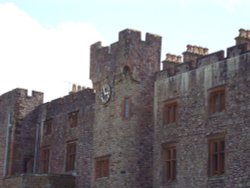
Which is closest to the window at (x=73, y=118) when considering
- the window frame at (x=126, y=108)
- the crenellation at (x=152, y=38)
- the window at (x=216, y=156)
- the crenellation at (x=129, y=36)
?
the window frame at (x=126, y=108)

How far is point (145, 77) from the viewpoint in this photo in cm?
3466

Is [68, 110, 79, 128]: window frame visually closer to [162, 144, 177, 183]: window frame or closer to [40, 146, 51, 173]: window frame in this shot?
[40, 146, 51, 173]: window frame

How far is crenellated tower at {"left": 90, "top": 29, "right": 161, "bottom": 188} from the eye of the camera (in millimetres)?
33688

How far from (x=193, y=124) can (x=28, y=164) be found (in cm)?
1487

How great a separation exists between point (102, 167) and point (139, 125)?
3.01m

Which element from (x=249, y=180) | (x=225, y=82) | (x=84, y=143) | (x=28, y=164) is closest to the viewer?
(x=249, y=180)

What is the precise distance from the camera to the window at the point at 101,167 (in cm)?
3480

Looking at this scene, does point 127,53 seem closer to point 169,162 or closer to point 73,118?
point 169,162

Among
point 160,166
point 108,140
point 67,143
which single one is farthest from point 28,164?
point 160,166

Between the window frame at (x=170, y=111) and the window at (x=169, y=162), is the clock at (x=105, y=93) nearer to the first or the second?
the window frame at (x=170, y=111)

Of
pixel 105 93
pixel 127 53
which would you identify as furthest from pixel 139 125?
pixel 127 53

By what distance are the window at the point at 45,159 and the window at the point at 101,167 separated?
6.49 meters

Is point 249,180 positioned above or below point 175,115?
below

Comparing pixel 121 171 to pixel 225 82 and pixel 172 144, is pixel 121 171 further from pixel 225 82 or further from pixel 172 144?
pixel 225 82
